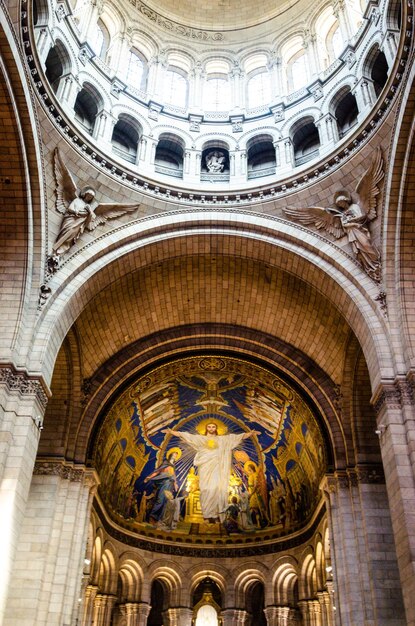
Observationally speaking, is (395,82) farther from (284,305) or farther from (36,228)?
(36,228)

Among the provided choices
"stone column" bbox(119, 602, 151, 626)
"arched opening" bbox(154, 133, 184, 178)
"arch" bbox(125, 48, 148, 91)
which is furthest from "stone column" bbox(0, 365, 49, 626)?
"stone column" bbox(119, 602, 151, 626)

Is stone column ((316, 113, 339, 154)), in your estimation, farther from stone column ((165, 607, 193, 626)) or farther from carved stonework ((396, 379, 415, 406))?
stone column ((165, 607, 193, 626))

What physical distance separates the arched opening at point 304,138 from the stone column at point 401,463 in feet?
Answer: 27.8

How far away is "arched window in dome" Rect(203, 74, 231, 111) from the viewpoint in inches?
823

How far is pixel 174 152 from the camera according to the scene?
19.7 m

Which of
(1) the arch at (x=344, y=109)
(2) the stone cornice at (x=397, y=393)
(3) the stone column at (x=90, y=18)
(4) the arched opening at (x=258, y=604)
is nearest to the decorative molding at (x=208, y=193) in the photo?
(1) the arch at (x=344, y=109)

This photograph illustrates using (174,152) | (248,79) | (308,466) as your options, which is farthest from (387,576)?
(248,79)

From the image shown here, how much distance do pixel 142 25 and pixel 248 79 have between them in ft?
13.7

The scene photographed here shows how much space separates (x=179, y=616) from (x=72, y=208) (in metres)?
18.5

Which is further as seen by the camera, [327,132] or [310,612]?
[310,612]

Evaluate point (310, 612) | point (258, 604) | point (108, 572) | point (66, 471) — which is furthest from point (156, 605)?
point (66, 471)

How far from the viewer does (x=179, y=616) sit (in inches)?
990

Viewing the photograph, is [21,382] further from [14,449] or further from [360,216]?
[360,216]

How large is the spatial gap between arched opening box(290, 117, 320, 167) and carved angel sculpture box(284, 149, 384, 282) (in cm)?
307
